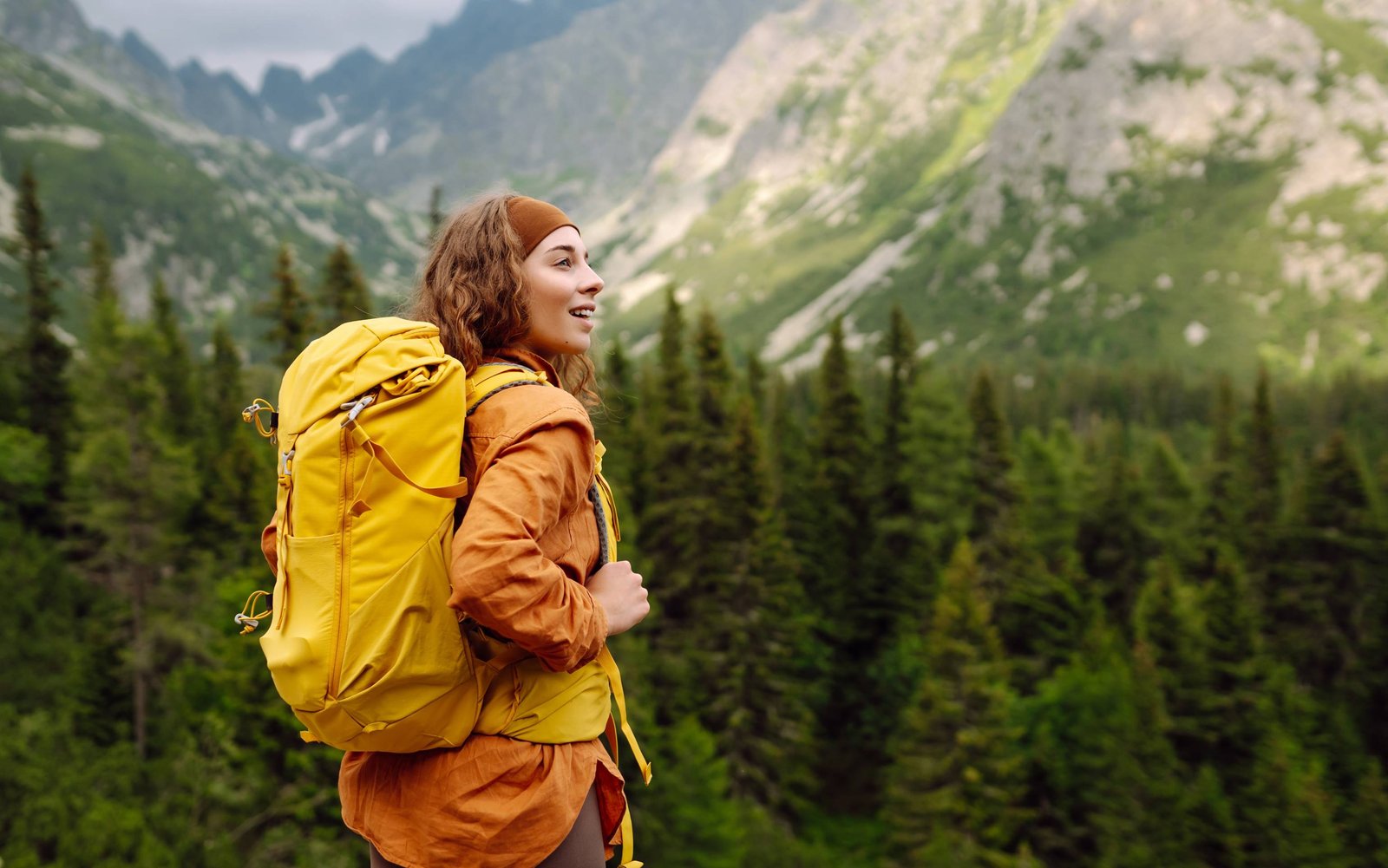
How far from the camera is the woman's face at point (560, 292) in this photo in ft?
11.8

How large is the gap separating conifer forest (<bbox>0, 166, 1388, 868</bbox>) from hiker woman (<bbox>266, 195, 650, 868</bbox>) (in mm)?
17870

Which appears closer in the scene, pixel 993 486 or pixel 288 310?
pixel 288 310

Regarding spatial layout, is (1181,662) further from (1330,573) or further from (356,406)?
(356,406)

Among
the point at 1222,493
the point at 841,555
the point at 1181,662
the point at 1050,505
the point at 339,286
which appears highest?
the point at 339,286

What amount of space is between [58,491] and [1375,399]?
139981 mm

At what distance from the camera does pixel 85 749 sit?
3030 cm

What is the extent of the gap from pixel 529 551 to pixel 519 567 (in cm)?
7

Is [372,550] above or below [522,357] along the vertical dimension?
below

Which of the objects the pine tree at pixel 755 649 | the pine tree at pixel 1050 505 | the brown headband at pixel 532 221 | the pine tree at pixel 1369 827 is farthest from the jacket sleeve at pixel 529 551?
the pine tree at pixel 1050 505

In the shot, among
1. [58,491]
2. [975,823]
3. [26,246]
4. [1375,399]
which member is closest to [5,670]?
[58,491]

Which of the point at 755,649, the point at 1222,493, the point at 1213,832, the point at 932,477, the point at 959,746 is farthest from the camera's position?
the point at 1222,493

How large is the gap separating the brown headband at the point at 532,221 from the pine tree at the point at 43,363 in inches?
1815

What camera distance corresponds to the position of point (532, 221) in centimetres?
361

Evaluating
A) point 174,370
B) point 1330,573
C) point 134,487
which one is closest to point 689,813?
point 134,487
